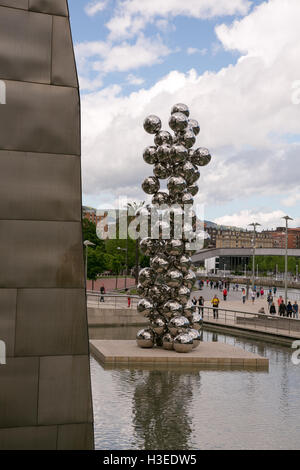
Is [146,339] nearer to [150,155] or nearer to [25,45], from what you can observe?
[150,155]

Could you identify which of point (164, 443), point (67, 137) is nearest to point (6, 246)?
point (67, 137)

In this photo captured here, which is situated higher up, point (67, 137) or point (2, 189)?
point (67, 137)

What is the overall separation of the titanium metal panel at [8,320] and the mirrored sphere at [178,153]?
42.1ft

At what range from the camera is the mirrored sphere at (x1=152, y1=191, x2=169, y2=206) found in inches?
744

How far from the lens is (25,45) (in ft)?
21.3

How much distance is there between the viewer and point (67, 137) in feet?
21.5

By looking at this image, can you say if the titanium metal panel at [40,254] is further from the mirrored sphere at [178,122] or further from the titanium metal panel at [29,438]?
the mirrored sphere at [178,122]

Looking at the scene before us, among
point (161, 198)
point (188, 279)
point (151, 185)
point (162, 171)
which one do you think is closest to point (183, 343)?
point (188, 279)

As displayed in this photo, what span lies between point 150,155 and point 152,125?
1155 mm

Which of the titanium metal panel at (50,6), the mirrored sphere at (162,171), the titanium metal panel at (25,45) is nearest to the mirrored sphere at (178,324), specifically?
the mirrored sphere at (162,171)

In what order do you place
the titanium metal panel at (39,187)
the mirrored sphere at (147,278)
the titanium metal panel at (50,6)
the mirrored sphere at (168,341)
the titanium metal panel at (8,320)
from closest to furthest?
the titanium metal panel at (8,320) → the titanium metal panel at (39,187) → the titanium metal panel at (50,6) → the mirrored sphere at (147,278) → the mirrored sphere at (168,341)

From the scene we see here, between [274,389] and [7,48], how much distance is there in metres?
11.7

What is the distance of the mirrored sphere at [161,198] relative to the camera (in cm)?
1891
